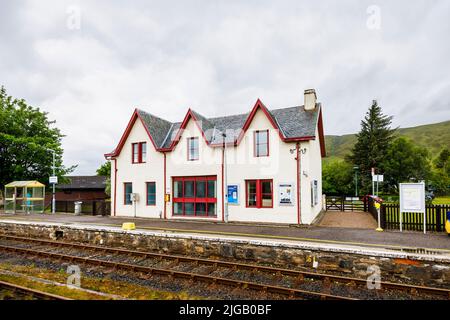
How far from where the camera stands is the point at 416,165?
4750 centimetres

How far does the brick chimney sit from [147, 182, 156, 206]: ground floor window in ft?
41.7

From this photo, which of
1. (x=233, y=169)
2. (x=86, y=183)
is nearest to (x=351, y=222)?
(x=233, y=169)

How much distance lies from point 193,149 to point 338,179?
45096 millimetres

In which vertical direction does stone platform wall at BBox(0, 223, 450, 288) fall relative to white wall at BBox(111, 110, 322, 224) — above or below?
below

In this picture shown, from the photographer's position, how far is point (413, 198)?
1243cm

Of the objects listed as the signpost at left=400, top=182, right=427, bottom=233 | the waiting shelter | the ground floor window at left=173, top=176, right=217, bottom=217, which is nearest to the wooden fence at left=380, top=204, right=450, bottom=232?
the signpost at left=400, top=182, right=427, bottom=233

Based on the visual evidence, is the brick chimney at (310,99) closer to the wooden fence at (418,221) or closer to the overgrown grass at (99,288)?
the wooden fence at (418,221)

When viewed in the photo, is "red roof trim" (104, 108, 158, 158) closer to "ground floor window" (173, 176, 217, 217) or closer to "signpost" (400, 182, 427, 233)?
"ground floor window" (173, 176, 217, 217)

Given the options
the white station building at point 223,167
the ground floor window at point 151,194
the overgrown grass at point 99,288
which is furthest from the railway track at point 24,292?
the ground floor window at point 151,194

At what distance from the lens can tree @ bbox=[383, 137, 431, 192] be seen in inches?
1834

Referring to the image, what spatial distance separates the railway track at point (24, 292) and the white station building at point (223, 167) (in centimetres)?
1109

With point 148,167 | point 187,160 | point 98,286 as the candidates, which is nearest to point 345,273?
point 98,286

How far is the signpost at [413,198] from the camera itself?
12163mm
